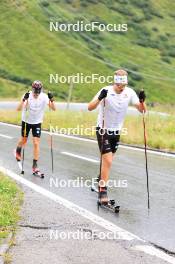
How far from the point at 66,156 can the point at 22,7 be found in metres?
80.8

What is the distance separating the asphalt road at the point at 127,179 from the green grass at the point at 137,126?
1.45 metres

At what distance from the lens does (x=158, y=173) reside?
13.4 metres

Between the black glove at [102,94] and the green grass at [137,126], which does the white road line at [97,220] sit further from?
the green grass at [137,126]

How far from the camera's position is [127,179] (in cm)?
1253

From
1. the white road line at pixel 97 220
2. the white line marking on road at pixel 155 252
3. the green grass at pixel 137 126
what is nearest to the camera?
the white line marking on road at pixel 155 252

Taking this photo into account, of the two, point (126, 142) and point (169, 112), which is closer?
point (126, 142)

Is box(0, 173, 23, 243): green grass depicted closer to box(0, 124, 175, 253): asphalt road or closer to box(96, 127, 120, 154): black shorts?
box(0, 124, 175, 253): asphalt road

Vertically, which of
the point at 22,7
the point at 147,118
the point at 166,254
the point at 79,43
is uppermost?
the point at 22,7

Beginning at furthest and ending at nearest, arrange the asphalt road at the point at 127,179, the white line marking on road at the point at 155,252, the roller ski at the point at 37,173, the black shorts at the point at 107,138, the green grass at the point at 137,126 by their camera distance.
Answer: the green grass at the point at 137,126
the roller ski at the point at 37,173
the black shorts at the point at 107,138
the asphalt road at the point at 127,179
the white line marking on road at the point at 155,252

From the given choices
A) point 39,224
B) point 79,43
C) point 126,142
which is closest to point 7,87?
point 79,43

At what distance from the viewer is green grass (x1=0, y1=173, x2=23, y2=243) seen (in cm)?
799

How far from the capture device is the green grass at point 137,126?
19.4 m

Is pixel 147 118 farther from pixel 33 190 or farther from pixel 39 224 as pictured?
pixel 39 224

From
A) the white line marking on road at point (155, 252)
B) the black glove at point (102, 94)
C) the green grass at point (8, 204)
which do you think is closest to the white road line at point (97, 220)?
the white line marking on road at point (155, 252)
